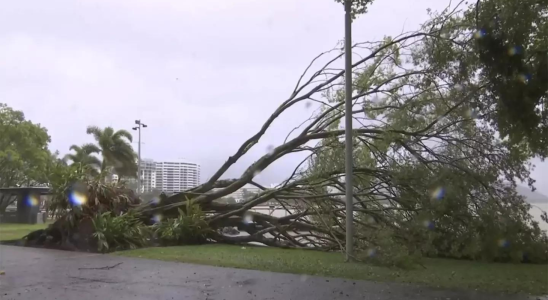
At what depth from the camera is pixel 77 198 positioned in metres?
17.4

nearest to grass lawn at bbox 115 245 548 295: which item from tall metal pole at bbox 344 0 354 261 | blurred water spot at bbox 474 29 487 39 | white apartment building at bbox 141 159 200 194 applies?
tall metal pole at bbox 344 0 354 261

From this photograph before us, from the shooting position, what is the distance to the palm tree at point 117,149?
41.4 metres

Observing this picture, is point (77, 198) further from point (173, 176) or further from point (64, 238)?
point (173, 176)

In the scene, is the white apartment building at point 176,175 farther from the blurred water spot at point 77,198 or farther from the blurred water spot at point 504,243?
the blurred water spot at point 504,243

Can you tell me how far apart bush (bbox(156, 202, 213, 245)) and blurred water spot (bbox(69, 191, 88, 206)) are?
8.10 ft

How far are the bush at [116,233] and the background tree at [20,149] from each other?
73.6 feet

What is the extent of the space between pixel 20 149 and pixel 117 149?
6.61 m

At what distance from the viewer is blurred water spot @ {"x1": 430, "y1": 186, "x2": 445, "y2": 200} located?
12.9 metres

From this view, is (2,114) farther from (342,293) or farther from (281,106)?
(342,293)

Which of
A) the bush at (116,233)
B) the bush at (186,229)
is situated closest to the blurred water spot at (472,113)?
the bush at (186,229)

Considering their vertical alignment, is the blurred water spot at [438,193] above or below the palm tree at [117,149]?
below

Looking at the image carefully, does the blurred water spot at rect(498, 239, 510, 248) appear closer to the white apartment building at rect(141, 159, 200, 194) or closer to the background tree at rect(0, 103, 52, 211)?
the white apartment building at rect(141, 159, 200, 194)

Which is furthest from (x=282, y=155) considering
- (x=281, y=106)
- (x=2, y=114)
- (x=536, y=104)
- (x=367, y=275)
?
(x=2, y=114)

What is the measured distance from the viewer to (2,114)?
124 ft
